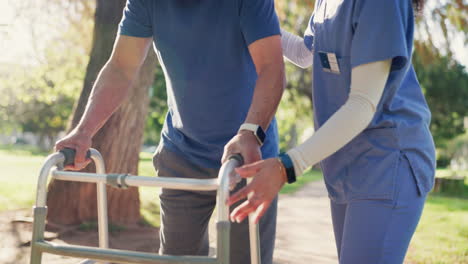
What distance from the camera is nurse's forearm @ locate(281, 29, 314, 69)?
2.52 m

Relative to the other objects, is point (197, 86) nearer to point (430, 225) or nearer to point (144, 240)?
point (144, 240)

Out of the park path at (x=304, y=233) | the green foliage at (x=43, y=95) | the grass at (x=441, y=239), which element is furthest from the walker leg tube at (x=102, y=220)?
the green foliage at (x=43, y=95)

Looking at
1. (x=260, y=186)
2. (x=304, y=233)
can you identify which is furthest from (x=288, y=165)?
(x=304, y=233)

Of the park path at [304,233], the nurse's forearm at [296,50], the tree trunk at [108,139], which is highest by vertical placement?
the nurse's forearm at [296,50]

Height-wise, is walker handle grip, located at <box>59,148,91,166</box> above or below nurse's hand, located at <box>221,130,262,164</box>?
below

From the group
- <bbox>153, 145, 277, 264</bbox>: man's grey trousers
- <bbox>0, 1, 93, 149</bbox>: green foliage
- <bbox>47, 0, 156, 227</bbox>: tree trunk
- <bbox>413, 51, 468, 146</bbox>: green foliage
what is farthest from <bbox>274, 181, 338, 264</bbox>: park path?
<bbox>413, 51, 468, 146</bbox>: green foliage

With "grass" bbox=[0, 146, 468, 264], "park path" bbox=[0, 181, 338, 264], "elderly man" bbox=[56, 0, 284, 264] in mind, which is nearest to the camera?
"elderly man" bbox=[56, 0, 284, 264]

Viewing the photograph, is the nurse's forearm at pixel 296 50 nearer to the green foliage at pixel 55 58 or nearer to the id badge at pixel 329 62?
the id badge at pixel 329 62

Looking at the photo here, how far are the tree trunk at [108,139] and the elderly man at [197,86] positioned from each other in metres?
3.64

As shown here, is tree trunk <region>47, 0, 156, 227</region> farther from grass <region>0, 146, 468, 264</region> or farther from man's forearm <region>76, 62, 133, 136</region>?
man's forearm <region>76, 62, 133, 136</region>

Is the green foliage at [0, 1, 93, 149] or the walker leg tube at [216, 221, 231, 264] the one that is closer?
the walker leg tube at [216, 221, 231, 264]

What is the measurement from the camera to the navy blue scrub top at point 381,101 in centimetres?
175

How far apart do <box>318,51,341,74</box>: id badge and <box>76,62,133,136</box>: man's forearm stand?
0.97m

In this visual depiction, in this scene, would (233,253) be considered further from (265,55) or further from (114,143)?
(114,143)
